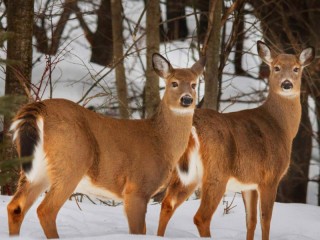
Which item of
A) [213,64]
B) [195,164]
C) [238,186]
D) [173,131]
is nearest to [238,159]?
[238,186]

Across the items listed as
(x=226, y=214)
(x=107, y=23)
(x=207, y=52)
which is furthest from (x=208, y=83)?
(x=107, y=23)

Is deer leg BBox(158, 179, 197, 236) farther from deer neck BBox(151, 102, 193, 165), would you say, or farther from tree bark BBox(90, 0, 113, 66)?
tree bark BBox(90, 0, 113, 66)

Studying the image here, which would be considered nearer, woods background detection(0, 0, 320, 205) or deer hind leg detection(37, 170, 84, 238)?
deer hind leg detection(37, 170, 84, 238)

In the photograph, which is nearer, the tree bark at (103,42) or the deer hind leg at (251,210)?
the deer hind leg at (251,210)

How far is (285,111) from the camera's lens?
9.25 m

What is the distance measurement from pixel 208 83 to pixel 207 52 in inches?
15.5

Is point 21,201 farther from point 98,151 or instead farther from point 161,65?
point 161,65

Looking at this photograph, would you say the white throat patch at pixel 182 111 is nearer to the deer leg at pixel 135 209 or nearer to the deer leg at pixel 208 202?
the deer leg at pixel 208 202

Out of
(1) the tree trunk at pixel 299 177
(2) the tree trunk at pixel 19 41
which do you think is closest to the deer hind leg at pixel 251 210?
(2) the tree trunk at pixel 19 41

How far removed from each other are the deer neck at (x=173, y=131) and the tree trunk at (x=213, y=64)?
2857 millimetres

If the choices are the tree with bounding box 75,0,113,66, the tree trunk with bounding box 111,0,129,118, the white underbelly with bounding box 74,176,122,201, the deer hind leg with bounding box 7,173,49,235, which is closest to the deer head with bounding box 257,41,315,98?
the white underbelly with bounding box 74,176,122,201

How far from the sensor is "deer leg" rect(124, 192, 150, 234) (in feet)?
25.0

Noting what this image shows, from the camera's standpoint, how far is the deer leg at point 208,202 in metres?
8.24

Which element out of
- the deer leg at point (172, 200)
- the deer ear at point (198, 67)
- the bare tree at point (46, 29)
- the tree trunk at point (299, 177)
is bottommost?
the tree trunk at point (299, 177)
